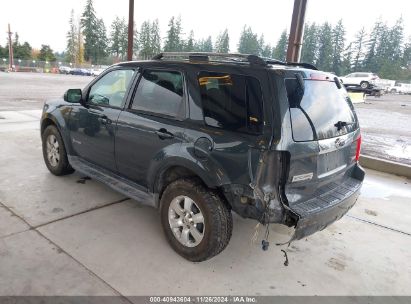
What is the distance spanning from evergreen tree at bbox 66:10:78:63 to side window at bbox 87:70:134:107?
89353mm

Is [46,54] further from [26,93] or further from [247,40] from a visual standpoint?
[26,93]

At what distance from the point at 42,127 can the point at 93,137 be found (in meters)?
1.49

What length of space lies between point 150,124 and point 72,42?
92.9m

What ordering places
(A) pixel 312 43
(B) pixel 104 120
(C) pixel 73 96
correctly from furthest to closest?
(A) pixel 312 43 < (C) pixel 73 96 < (B) pixel 104 120

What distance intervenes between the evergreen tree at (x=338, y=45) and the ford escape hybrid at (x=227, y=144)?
8257 centimetres

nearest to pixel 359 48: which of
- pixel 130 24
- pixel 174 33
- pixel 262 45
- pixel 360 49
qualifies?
pixel 360 49

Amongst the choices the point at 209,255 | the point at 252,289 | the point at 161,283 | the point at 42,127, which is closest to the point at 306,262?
the point at 252,289

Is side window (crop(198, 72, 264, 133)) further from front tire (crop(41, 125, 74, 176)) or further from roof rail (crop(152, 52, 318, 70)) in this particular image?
front tire (crop(41, 125, 74, 176))

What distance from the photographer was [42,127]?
16.9 feet

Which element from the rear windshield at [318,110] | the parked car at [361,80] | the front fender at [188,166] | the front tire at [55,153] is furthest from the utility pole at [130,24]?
the parked car at [361,80]

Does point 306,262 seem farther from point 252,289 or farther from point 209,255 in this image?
point 209,255

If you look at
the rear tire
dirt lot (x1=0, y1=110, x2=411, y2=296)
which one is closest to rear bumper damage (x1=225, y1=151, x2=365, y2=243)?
dirt lot (x1=0, y1=110, x2=411, y2=296)

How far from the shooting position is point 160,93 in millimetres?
3465

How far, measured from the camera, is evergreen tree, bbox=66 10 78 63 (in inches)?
3376
